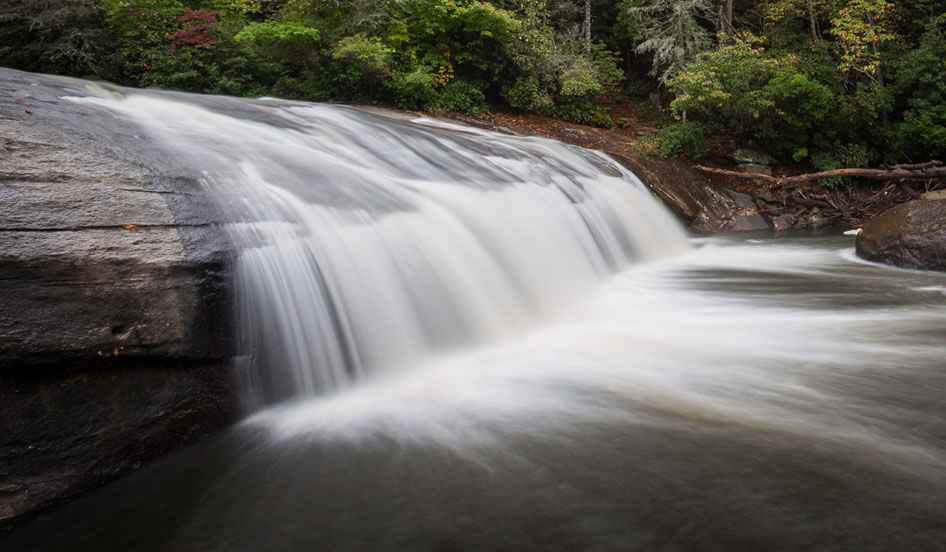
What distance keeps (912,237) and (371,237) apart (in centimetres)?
585

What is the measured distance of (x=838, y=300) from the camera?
441cm

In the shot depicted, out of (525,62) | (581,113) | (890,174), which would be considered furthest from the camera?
(581,113)

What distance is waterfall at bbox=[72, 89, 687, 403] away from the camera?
2.83 metres

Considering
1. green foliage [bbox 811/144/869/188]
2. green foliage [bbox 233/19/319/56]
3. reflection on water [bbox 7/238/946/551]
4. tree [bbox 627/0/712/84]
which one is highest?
tree [bbox 627/0/712/84]

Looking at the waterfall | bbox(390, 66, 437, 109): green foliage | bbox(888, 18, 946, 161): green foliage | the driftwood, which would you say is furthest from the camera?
bbox(390, 66, 437, 109): green foliage

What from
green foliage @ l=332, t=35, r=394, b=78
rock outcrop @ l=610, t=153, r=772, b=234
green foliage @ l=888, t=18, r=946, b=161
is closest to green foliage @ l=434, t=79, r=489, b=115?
green foliage @ l=332, t=35, r=394, b=78

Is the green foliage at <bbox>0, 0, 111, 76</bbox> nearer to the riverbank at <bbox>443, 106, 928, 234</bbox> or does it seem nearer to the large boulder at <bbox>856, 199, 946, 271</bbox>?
the riverbank at <bbox>443, 106, 928, 234</bbox>

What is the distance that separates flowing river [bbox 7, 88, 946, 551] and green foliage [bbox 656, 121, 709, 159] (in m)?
5.99

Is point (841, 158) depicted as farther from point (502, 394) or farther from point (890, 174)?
point (502, 394)

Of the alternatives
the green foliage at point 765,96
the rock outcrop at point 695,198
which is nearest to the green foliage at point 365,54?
the rock outcrop at point 695,198

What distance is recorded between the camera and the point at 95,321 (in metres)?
2.07

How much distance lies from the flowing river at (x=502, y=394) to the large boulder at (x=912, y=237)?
50cm

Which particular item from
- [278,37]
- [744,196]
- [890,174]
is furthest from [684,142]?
[278,37]

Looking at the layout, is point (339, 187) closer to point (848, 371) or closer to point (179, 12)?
point (848, 371)
